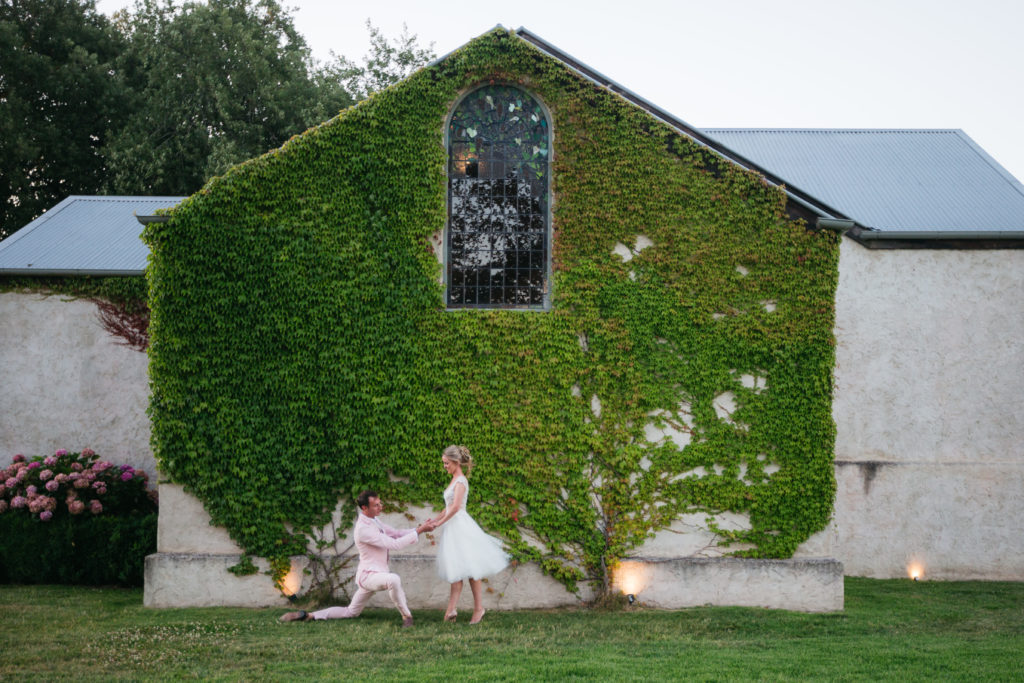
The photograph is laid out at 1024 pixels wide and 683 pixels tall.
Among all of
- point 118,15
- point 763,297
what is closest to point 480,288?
point 763,297

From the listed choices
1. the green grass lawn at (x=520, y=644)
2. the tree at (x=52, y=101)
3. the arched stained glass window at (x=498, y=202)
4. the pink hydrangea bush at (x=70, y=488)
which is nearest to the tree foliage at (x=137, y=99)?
the tree at (x=52, y=101)

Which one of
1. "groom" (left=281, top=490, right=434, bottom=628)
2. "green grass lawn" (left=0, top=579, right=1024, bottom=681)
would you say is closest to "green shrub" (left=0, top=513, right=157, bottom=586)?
"green grass lawn" (left=0, top=579, right=1024, bottom=681)

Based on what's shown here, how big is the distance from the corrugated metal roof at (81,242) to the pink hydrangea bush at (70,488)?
3206 millimetres

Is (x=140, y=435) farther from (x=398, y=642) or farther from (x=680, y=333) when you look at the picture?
(x=680, y=333)

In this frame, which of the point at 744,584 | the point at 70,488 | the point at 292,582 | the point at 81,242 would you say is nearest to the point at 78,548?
the point at 70,488

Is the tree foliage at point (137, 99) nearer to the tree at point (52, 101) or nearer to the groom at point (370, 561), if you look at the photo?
the tree at point (52, 101)

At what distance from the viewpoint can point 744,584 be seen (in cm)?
952

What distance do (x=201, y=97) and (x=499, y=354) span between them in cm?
2101

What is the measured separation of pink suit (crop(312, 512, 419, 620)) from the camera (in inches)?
331

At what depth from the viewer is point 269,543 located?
947 cm

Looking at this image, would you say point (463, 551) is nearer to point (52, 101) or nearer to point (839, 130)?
point (839, 130)

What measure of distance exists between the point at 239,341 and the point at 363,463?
2.16 m

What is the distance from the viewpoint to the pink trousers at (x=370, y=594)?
328 inches

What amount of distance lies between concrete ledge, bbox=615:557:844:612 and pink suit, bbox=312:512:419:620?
111 inches
